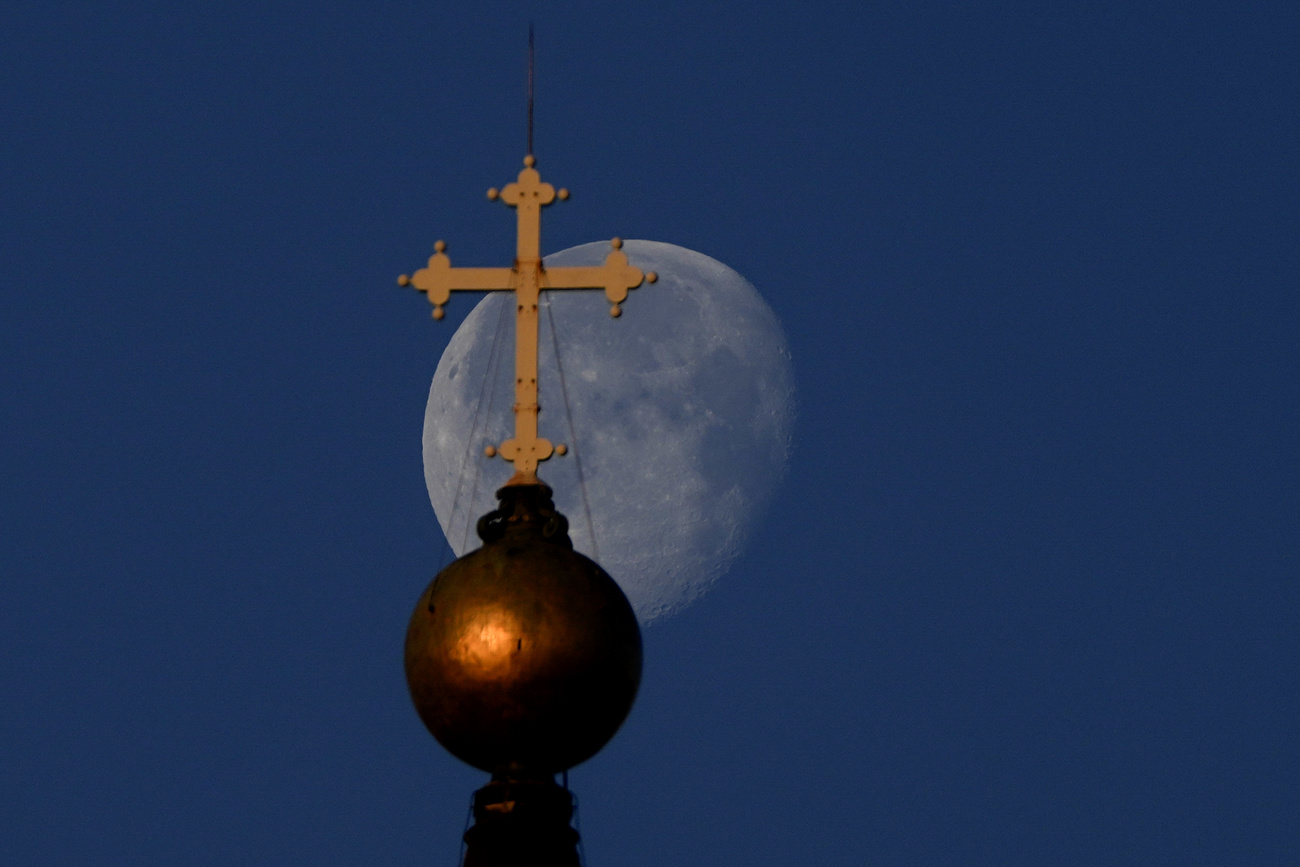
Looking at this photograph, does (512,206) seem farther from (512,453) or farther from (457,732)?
(457,732)

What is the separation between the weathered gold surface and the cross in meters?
1.13

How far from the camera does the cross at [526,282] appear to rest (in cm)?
2255

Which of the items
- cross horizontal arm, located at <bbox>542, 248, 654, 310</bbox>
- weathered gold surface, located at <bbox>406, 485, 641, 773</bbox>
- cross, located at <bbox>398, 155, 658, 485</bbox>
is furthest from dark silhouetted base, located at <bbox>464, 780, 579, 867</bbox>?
cross horizontal arm, located at <bbox>542, 248, 654, 310</bbox>

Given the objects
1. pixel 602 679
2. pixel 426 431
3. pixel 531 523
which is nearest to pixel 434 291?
pixel 531 523

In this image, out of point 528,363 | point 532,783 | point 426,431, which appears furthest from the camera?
point 426,431

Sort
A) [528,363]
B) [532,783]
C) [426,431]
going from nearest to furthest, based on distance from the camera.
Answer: [532,783] < [528,363] < [426,431]

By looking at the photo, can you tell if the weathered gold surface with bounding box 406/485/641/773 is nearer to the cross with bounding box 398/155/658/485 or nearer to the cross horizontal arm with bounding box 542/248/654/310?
the cross with bounding box 398/155/658/485

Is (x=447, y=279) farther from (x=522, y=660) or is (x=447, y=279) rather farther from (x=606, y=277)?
(x=522, y=660)

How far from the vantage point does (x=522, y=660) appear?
69.3 ft

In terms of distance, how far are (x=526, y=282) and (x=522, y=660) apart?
329 cm

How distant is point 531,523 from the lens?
A: 2214 centimetres

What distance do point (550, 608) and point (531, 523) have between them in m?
1.07

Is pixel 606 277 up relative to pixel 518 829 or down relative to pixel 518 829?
up

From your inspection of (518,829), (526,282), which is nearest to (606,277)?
(526,282)
